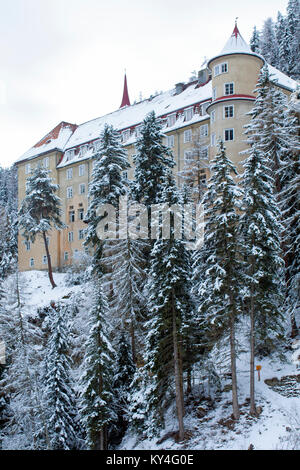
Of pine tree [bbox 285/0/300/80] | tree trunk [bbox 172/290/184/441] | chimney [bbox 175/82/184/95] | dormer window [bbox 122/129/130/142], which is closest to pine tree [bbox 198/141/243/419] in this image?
tree trunk [bbox 172/290/184/441]

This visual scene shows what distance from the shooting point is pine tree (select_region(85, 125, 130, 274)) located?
31.8m

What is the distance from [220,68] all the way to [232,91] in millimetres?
2715

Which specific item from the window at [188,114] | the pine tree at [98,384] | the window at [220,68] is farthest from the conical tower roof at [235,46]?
the pine tree at [98,384]

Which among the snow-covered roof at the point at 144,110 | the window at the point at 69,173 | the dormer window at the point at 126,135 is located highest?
the snow-covered roof at the point at 144,110

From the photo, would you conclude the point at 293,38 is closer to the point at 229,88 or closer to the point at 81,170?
the point at 229,88

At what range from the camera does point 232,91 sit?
40188mm

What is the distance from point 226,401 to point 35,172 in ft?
106

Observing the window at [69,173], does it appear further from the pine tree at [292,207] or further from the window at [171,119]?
the pine tree at [292,207]

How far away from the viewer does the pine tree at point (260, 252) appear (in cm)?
2098

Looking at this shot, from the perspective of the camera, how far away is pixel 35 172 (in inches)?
1844

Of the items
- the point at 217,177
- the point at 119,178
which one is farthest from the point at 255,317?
the point at 119,178

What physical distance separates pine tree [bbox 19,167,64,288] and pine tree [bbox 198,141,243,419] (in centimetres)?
2637

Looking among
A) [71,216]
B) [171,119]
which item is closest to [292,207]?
[171,119]

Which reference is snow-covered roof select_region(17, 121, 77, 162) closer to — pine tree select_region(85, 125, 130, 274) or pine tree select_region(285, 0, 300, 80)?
pine tree select_region(85, 125, 130, 274)
